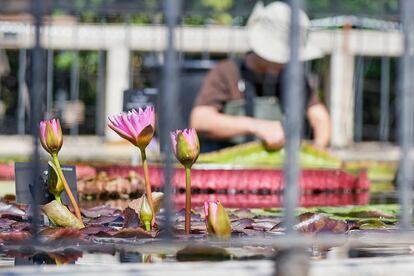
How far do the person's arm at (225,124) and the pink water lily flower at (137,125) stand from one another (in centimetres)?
239

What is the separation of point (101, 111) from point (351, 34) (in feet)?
6.69

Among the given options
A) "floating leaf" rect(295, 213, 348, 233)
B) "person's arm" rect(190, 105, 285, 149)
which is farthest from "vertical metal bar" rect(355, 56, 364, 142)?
"floating leaf" rect(295, 213, 348, 233)

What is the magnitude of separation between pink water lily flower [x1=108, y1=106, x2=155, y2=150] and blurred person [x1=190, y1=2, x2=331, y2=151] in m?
2.96

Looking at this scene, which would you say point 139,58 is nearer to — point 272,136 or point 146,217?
point 272,136

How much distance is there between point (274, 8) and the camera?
→ 498cm

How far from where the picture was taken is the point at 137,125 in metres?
1.66

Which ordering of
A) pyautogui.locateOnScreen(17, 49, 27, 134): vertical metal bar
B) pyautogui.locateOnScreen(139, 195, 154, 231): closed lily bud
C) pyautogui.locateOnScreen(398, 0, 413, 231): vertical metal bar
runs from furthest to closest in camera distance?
1. pyautogui.locateOnScreen(17, 49, 27, 134): vertical metal bar
2. pyautogui.locateOnScreen(139, 195, 154, 231): closed lily bud
3. pyautogui.locateOnScreen(398, 0, 413, 231): vertical metal bar

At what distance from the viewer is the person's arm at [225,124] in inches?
165

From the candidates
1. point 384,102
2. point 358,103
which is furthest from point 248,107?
point 384,102

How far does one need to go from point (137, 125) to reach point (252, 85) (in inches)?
127

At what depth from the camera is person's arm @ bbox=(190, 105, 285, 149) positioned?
4.19 metres

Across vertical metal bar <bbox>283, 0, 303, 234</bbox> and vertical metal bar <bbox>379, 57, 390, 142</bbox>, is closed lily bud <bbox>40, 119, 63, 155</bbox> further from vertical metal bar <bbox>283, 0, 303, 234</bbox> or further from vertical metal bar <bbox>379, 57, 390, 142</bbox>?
vertical metal bar <bbox>379, 57, 390, 142</bbox>

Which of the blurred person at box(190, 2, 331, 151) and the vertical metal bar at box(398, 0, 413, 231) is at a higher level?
the blurred person at box(190, 2, 331, 151)

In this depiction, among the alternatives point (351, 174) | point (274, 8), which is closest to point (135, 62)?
point (274, 8)
